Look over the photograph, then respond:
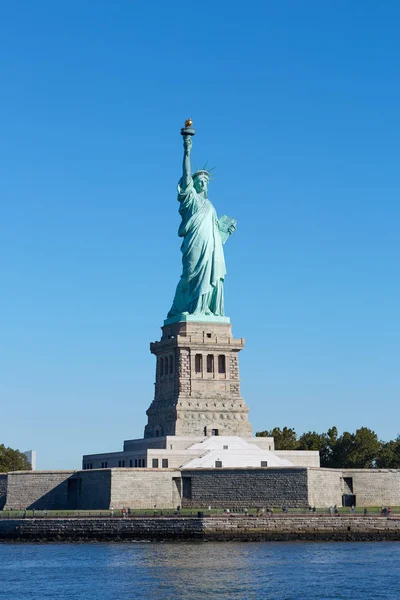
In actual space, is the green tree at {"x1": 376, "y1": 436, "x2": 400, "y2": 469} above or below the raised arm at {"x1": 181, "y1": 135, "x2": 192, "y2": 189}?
below

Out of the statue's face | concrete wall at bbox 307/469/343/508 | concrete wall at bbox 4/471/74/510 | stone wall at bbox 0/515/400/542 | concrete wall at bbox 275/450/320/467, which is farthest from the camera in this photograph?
the statue's face

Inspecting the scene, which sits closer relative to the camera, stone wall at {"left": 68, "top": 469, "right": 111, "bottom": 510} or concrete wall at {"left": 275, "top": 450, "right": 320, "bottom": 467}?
stone wall at {"left": 68, "top": 469, "right": 111, "bottom": 510}

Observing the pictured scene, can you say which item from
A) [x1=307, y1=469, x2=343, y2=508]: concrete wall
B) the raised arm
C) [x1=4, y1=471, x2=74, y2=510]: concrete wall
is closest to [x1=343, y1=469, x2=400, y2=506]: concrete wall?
[x1=307, y1=469, x2=343, y2=508]: concrete wall

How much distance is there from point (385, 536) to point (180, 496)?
13.7 meters

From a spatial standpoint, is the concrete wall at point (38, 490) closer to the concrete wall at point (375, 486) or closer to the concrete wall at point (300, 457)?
the concrete wall at point (300, 457)

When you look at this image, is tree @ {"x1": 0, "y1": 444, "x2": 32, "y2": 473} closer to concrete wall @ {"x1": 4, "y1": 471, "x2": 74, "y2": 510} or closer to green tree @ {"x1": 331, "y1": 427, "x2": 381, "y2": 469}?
concrete wall @ {"x1": 4, "y1": 471, "x2": 74, "y2": 510}

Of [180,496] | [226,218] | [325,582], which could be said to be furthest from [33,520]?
[226,218]

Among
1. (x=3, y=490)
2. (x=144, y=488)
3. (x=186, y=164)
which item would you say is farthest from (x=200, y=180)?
(x=3, y=490)

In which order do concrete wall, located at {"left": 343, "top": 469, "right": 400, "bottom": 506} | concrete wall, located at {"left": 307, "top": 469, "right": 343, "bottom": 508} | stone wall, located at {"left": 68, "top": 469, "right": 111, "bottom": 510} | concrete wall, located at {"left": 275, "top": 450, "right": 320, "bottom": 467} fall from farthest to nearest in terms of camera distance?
concrete wall, located at {"left": 275, "top": 450, "right": 320, "bottom": 467}
concrete wall, located at {"left": 343, "top": 469, "right": 400, "bottom": 506}
stone wall, located at {"left": 68, "top": 469, "right": 111, "bottom": 510}
concrete wall, located at {"left": 307, "top": 469, "right": 343, "bottom": 508}

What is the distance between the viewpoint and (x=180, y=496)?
6769 cm

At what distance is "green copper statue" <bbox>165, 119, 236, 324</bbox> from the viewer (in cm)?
7962

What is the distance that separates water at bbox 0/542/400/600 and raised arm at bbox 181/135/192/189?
30732 mm

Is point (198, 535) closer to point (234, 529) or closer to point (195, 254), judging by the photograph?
point (234, 529)

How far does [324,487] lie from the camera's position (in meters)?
67.8
